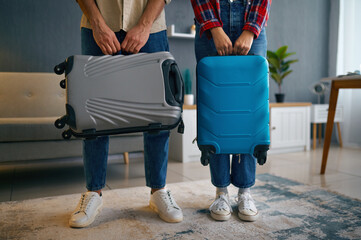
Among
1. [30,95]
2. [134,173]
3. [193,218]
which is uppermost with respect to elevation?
[30,95]

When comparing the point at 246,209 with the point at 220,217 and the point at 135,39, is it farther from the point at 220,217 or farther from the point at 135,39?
the point at 135,39

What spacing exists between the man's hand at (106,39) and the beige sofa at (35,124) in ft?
3.49

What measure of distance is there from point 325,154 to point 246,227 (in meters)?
1.30

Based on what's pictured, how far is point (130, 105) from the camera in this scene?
3.62 feet

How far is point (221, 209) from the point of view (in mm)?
1334

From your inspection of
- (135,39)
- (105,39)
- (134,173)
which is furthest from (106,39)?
(134,173)

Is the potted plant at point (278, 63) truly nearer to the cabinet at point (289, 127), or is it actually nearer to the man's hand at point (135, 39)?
the cabinet at point (289, 127)

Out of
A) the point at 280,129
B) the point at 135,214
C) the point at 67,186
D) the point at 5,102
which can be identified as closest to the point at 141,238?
the point at 135,214

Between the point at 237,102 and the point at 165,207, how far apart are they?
525 millimetres

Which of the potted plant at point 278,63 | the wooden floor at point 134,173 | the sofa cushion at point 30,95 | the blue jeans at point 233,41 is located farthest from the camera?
the potted plant at point 278,63

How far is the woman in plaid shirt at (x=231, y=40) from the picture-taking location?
1.25 metres

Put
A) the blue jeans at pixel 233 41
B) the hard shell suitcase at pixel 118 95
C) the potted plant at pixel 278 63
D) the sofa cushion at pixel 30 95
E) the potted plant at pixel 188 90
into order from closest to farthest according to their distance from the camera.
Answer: the hard shell suitcase at pixel 118 95
the blue jeans at pixel 233 41
the sofa cushion at pixel 30 95
the potted plant at pixel 188 90
the potted plant at pixel 278 63

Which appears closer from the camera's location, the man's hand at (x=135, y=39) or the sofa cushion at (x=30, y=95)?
the man's hand at (x=135, y=39)

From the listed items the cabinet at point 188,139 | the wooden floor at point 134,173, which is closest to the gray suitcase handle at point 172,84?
the wooden floor at point 134,173
